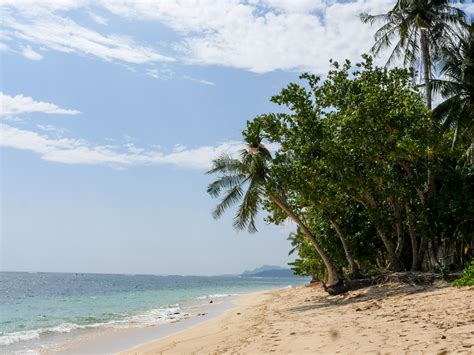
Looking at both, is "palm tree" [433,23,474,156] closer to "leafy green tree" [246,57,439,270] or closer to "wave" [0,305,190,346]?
"leafy green tree" [246,57,439,270]

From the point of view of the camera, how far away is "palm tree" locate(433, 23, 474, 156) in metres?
18.0

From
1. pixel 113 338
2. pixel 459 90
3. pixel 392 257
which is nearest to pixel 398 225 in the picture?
pixel 392 257

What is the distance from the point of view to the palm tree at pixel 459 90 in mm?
18031

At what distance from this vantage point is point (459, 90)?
18.6 metres

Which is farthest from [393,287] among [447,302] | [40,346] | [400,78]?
[40,346]

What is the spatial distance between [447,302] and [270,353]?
16.1 feet

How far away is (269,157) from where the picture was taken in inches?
751

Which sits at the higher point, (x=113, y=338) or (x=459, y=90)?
(x=459, y=90)

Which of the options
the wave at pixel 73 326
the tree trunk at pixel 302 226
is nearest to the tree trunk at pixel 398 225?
the tree trunk at pixel 302 226

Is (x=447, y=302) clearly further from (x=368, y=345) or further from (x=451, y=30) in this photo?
(x=451, y=30)

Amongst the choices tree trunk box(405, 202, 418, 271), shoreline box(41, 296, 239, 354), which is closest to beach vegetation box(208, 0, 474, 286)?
tree trunk box(405, 202, 418, 271)

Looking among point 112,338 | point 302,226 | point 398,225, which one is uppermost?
point 302,226

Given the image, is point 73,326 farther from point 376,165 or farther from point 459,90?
point 459,90

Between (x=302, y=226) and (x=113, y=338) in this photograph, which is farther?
(x=302, y=226)
